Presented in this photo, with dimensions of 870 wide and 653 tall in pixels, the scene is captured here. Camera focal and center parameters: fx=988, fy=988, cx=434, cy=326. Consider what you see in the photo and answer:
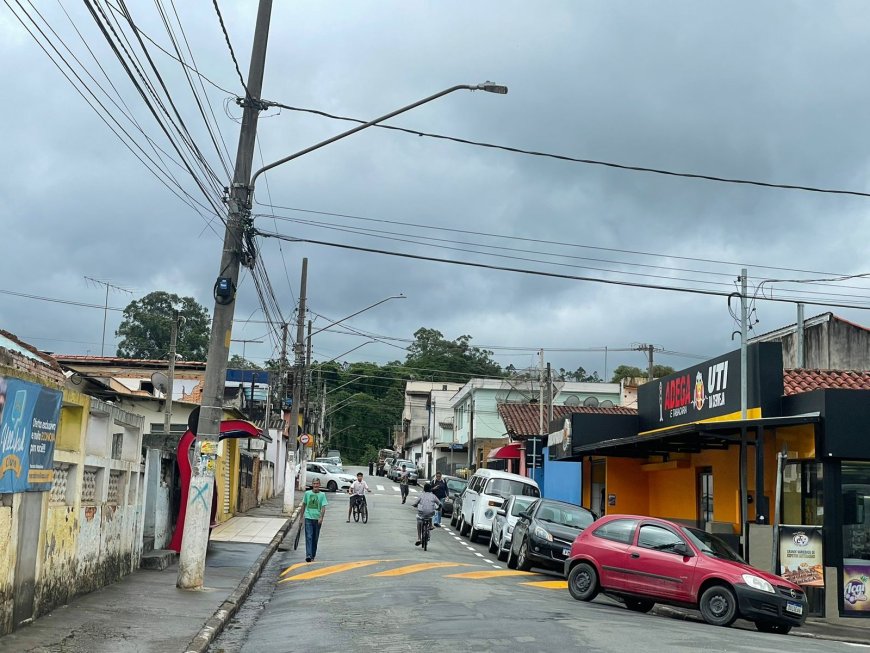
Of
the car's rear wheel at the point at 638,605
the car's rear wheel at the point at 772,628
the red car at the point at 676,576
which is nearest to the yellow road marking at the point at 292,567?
the red car at the point at 676,576

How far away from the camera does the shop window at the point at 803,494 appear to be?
1691 cm

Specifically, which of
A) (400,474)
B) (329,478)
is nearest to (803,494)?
(329,478)

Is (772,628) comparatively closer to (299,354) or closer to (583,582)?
(583,582)

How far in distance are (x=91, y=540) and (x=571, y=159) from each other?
33.6 ft

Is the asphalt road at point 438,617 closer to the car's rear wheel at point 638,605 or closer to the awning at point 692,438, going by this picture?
the car's rear wheel at point 638,605

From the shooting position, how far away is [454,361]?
11162 centimetres

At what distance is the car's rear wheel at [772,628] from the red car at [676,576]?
0.01 meters

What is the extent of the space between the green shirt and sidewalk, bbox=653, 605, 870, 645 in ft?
23.9

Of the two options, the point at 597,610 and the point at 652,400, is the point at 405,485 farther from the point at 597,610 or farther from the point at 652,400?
the point at 597,610

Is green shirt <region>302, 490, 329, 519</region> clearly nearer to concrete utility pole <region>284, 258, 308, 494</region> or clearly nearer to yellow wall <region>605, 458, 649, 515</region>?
yellow wall <region>605, 458, 649, 515</region>

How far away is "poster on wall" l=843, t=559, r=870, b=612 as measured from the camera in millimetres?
16125

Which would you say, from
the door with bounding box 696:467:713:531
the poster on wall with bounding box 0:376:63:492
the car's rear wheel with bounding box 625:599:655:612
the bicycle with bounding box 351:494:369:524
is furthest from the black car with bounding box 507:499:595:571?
the poster on wall with bounding box 0:376:63:492

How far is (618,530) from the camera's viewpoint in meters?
15.4

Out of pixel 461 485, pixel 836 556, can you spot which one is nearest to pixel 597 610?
pixel 836 556
